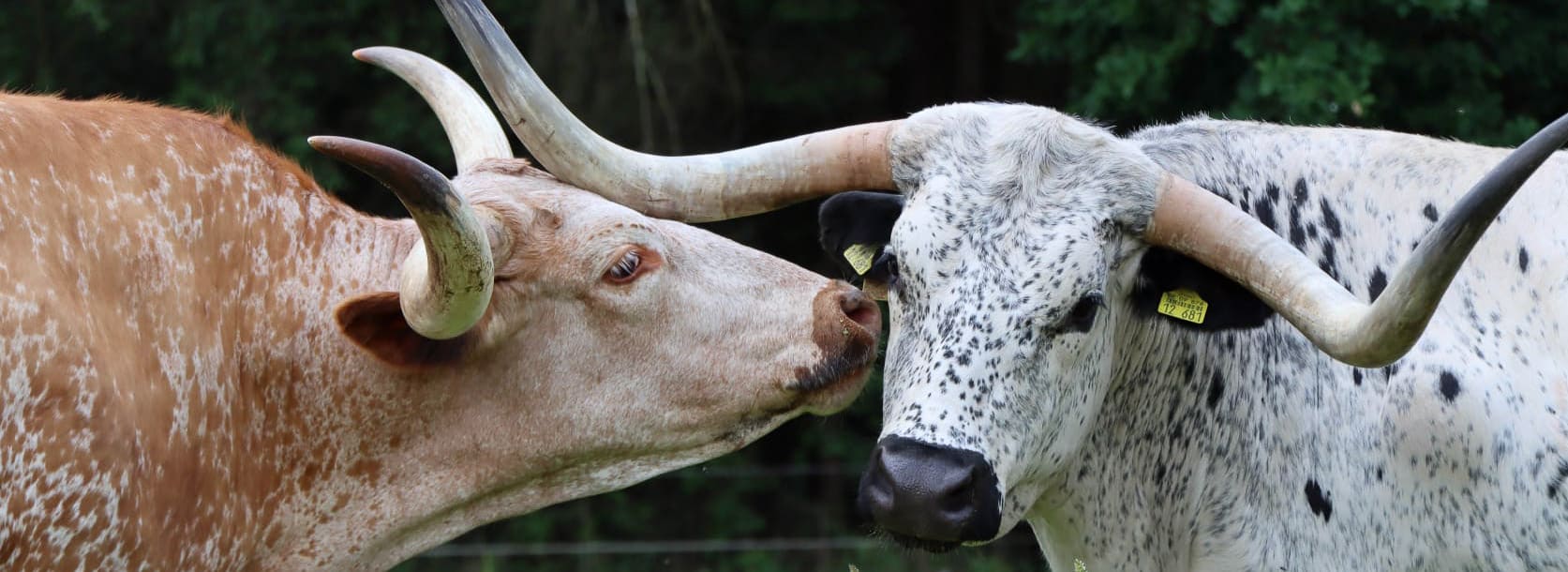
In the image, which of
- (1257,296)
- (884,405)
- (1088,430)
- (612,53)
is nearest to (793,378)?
(884,405)

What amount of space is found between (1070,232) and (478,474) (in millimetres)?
1463

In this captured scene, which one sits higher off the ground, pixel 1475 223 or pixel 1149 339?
pixel 1475 223

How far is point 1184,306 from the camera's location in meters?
3.47

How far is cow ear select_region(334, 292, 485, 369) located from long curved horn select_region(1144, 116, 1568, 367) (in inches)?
61.9

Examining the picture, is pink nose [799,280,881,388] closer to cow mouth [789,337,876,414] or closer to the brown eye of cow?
cow mouth [789,337,876,414]

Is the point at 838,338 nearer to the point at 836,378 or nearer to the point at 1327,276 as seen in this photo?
the point at 836,378

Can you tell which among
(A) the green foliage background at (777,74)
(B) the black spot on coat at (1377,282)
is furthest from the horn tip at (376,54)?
(A) the green foliage background at (777,74)

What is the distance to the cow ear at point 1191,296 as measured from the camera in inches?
→ 135

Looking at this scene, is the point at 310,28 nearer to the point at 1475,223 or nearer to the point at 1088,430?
the point at 1088,430

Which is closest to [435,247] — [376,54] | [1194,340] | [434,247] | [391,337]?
[434,247]

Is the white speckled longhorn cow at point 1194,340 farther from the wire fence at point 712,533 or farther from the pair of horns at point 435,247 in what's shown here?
the wire fence at point 712,533

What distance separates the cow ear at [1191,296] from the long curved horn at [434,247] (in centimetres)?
145

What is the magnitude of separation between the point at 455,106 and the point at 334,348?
2.91ft

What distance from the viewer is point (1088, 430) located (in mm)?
3576
